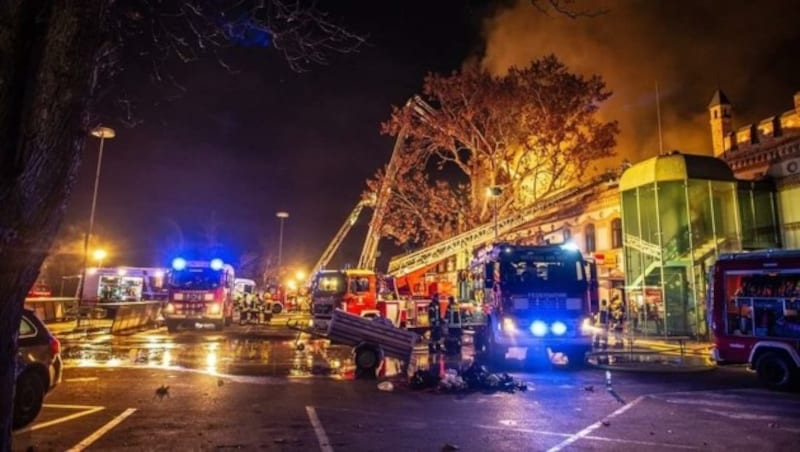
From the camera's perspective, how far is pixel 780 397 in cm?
977

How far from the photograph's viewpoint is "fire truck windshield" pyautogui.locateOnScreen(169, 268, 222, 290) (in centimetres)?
2411

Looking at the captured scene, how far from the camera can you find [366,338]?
40.6 ft

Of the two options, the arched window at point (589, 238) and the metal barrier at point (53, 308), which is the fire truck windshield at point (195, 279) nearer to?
the metal barrier at point (53, 308)

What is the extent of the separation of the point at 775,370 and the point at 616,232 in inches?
769

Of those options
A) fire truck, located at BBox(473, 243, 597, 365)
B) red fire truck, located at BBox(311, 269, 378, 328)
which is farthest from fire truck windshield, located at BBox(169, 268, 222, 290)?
fire truck, located at BBox(473, 243, 597, 365)

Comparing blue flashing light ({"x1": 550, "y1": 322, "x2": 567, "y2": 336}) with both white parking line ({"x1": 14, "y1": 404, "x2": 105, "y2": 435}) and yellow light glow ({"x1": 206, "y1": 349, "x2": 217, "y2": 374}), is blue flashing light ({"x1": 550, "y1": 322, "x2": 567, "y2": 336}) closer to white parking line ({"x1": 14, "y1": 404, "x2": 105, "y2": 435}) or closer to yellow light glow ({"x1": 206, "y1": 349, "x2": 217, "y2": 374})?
yellow light glow ({"x1": 206, "y1": 349, "x2": 217, "y2": 374})

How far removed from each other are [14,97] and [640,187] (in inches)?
954

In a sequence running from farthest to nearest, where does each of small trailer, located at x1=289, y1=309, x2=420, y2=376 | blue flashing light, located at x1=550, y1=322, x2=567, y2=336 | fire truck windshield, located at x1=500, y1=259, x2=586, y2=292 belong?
fire truck windshield, located at x1=500, y1=259, x2=586, y2=292
blue flashing light, located at x1=550, y1=322, x2=567, y2=336
small trailer, located at x1=289, y1=309, x2=420, y2=376

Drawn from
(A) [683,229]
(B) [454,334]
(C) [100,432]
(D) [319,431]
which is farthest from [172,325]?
(A) [683,229]

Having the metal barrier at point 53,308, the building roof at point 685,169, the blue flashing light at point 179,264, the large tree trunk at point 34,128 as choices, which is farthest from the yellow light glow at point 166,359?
the building roof at point 685,169

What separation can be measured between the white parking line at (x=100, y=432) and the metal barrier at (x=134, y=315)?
16.5m

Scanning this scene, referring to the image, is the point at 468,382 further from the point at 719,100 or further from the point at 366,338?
the point at 719,100

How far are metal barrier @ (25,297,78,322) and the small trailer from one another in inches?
764

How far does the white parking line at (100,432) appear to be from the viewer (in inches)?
249
